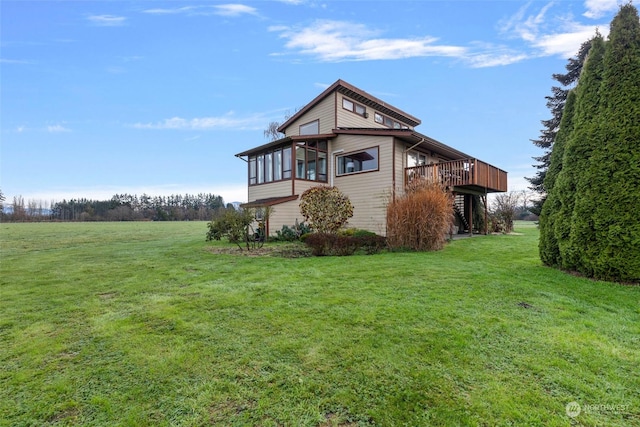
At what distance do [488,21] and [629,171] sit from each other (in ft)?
23.6

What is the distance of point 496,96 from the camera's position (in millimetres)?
14117

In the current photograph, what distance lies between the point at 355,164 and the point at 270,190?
4.81m

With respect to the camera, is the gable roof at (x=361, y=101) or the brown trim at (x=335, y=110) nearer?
the gable roof at (x=361, y=101)

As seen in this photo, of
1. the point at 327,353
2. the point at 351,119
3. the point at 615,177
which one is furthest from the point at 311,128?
the point at 327,353

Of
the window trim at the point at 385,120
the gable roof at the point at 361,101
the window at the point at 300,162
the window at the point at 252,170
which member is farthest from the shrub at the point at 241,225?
the window trim at the point at 385,120

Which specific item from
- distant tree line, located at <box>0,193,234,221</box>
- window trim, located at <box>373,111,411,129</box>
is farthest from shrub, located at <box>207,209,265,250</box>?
distant tree line, located at <box>0,193,234,221</box>

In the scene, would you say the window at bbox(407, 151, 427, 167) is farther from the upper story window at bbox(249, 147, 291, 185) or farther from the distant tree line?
the distant tree line

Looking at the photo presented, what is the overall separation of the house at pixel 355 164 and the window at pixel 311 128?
0.19 ft

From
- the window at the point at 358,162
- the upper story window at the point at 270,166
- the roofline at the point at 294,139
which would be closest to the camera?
the window at the point at 358,162

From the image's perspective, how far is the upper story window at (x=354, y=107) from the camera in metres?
15.8

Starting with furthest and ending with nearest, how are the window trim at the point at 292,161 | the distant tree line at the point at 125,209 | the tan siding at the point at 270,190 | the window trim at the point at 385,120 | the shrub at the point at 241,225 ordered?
the distant tree line at the point at 125,209 < the window trim at the point at 385,120 < the tan siding at the point at 270,190 < the window trim at the point at 292,161 < the shrub at the point at 241,225

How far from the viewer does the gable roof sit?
50.1ft

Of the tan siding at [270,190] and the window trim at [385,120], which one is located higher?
the window trim at [385,120]

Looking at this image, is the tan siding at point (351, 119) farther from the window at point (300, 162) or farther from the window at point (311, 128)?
the window at point (300, 162)
